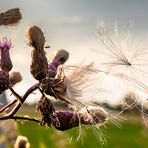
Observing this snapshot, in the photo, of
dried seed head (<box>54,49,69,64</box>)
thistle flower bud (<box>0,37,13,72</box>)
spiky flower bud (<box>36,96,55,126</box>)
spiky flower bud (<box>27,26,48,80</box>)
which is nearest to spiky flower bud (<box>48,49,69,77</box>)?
dried seed head (<box>54,49,69,64</box>)

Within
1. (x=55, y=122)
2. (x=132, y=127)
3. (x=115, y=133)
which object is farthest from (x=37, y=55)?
(x=132, y=127)

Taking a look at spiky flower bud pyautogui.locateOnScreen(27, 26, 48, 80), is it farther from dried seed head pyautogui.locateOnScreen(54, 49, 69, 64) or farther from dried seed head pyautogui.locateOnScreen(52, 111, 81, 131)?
dried seed head pyautogui.locateOnScreen(54, 49, 69, 64)

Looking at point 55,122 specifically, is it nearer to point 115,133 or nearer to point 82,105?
point 82,105

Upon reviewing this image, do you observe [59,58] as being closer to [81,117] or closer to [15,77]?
[15,77]

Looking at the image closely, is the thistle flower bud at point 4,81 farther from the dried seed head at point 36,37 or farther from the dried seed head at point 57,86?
the dried seed head at point 57,86

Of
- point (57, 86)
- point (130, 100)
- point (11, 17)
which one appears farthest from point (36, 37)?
point (130, 100)
